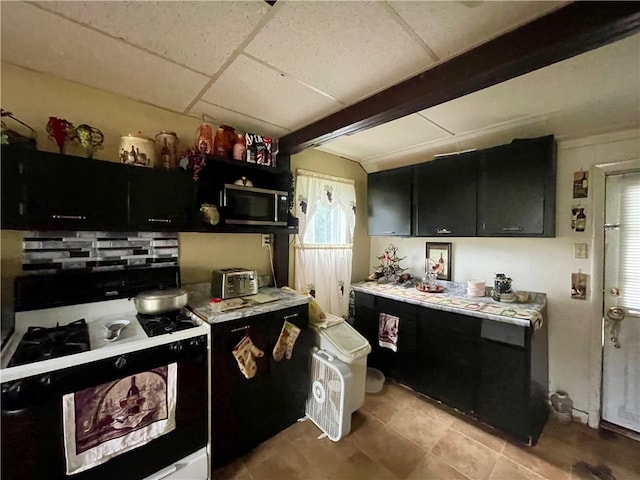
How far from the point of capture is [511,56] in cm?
104

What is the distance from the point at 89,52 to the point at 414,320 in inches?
105

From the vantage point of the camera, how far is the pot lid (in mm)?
1469

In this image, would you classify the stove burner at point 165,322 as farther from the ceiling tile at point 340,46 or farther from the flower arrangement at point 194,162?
the ceiling tile at point 340,46

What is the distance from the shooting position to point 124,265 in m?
1.61

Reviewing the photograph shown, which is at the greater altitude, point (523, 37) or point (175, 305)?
point (523, 37)

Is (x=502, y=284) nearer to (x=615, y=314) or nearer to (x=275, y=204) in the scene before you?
(x=615, y=314)

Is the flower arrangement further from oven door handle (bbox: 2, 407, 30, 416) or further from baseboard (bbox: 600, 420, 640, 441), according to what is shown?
baseboard (bbox: 600, 420, 640, 441)

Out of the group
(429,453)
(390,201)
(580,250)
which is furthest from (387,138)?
(429,453)

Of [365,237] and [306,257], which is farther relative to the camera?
[365,237]

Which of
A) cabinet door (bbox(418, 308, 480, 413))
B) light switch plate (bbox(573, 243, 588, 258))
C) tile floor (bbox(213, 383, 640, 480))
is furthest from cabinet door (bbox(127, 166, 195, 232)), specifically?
light switch plate (bbox(573, 243, 588, 258))

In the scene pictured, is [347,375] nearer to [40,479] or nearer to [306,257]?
[306,257]

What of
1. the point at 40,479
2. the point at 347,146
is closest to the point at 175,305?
the point at 40,479

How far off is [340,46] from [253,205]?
3.78 feet

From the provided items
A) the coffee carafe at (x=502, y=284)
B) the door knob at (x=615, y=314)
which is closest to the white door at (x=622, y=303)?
the door knob at (x=615, y=314)
